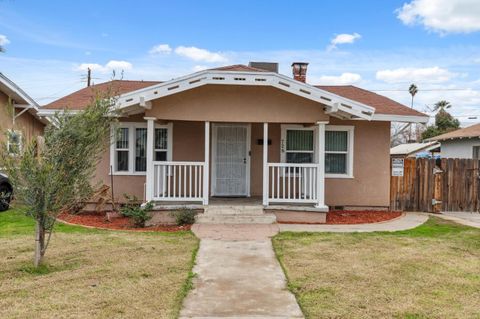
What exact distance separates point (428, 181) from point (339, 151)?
9.78 ft

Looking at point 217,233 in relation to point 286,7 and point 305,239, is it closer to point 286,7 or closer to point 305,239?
point 305,239

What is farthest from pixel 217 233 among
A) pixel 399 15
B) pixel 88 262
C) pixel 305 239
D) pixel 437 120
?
pixel 437 120

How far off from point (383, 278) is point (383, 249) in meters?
1.88

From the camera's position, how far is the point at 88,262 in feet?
21.7

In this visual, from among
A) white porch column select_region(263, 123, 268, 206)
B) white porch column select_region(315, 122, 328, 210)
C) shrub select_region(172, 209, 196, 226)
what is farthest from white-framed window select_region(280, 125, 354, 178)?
shrub select_region(172, 209, 196, 226)

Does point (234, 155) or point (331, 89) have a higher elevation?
point (331, 89)

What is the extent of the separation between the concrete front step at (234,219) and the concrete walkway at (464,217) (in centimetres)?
511

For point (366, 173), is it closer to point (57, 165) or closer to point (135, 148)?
point (135, 148)

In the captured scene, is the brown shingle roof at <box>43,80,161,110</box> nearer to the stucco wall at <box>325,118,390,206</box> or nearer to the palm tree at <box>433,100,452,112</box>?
the stucco wall at <box>325,118,390,206</box>

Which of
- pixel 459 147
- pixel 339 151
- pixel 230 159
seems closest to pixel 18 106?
pixel 230 159

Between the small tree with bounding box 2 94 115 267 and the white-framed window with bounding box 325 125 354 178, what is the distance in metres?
7.66

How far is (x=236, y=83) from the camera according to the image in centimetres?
1025

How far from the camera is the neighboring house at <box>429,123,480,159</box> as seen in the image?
1948cm

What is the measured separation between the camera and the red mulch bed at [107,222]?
32.2 feet
